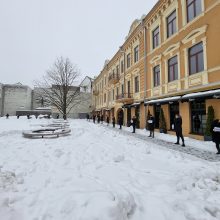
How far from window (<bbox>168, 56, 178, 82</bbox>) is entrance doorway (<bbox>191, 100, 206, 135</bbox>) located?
3.09 metres

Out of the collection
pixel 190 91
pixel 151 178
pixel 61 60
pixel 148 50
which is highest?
pixel 61 60

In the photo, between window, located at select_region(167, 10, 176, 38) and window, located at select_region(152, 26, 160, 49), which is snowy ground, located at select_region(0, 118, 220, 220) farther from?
window, located at select_region(152, 26, 160, 49)

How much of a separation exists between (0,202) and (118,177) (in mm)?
2701

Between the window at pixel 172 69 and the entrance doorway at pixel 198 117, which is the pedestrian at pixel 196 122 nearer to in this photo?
the entrance doorway at pixel 198 117

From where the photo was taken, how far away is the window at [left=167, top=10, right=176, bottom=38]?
577 inches

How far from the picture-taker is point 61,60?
30.6 meters

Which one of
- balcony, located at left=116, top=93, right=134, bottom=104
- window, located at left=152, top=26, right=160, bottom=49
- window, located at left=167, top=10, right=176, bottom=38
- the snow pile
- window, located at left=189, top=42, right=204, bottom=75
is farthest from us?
balcony, located at left=116, top=93, right=134, bottom=104

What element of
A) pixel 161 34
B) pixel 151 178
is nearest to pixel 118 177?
pixel 151 178

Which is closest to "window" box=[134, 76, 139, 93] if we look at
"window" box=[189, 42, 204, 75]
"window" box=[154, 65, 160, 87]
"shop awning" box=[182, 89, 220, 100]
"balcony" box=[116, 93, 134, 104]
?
"balcony" box=[116, 93, 134, 104]

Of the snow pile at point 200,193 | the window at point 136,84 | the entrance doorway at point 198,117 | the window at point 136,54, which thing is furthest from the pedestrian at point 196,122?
the window at point 136,54

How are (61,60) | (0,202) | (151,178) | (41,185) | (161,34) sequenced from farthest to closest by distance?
(61,60)
(161,34)
(151,178)
(41,185)
(0,202)

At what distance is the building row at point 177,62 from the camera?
35.8ft

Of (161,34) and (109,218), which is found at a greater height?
(161,34)

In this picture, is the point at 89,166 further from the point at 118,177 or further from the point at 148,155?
the point at 148,155
